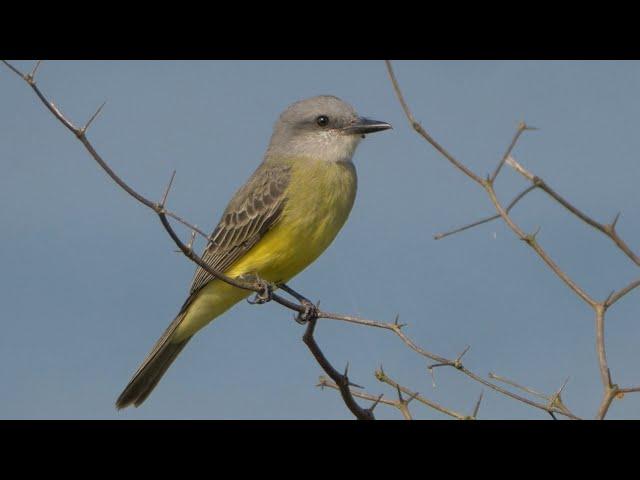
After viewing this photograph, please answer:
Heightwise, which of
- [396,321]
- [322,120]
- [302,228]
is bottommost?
[396,321]

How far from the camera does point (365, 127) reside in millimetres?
7070

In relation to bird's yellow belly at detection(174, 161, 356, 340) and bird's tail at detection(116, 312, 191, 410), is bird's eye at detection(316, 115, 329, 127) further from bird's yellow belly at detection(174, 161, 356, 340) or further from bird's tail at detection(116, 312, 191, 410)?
bird's tail at detection(116, 312, 191, 410)

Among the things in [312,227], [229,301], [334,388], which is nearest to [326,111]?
[312,227]

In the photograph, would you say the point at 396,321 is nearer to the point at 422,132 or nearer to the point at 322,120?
the point at 422,132

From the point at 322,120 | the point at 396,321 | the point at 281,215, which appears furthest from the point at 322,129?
the point at 396,321

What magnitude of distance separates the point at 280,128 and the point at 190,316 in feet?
5.72

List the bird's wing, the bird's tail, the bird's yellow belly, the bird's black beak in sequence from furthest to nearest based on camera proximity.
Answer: the bird's tail < the bird's black beak < the bird's wing < the bird's yellow belly

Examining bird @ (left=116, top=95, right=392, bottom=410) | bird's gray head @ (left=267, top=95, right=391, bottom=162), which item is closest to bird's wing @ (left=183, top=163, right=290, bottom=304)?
bird @ (left=116, top=95, right=392, bottom=410)

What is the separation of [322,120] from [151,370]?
8.06 ft

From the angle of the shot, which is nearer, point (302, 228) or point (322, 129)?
point (302, 228)

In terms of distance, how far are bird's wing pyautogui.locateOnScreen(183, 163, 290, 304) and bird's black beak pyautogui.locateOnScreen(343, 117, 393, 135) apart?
0.59 m

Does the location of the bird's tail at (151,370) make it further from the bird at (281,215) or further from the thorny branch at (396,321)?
the thorny branch at (396,321)

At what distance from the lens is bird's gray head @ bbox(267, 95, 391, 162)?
23.5ft

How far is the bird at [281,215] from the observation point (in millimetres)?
6660
